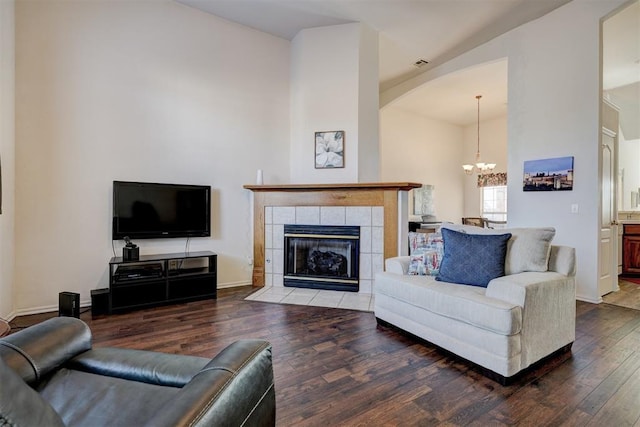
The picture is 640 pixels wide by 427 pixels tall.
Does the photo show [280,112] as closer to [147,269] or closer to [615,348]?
[147,269]

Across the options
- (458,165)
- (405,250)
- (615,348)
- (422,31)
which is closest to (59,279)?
(405,250)

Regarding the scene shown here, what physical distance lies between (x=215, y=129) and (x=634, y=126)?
733cm

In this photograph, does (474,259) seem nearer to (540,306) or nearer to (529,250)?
(529,250)

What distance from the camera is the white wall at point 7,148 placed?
2814mm

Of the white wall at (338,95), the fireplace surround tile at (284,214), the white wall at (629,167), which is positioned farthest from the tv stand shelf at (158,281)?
the white wall at (629,167)

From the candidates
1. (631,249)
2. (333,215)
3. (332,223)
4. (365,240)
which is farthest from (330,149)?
(631,249)

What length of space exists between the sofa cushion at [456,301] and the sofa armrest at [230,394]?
1486mm

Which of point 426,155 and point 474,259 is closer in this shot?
point 474,259

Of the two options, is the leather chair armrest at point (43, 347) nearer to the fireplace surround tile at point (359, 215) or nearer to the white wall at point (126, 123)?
the white wall at point (126, 123)

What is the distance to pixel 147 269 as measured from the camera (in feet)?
11.6

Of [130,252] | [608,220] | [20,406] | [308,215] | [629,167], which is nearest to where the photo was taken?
[20,406]

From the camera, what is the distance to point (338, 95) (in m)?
4.34

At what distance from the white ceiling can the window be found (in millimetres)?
3026

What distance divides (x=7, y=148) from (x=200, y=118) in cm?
189
